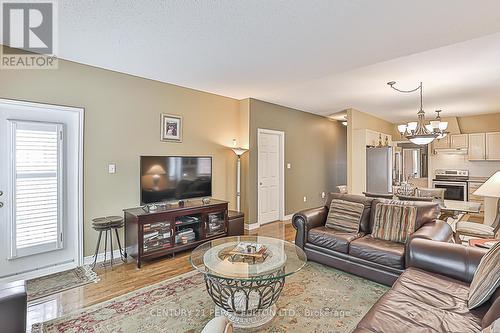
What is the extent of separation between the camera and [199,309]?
7.80ft

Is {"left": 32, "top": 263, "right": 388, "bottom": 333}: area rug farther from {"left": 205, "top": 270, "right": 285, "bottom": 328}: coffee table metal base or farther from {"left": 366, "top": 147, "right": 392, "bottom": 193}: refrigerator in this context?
{"left": 366, "top": 147, "right": 392, "bottom": 193}: refrigerator

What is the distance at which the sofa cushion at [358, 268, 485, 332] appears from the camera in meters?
1.47

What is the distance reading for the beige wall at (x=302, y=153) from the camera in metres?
5.33

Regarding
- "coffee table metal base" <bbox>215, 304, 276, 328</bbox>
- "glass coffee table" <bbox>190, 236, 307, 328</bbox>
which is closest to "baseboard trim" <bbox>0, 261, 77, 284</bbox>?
"glass coffee table" <bbox>190, 236, 307, 328</bbox>

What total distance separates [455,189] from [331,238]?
5.70m

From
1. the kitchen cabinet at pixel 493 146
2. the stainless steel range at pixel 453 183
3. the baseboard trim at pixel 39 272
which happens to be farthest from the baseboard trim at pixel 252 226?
the kitchen cabinet at pixel 493 146

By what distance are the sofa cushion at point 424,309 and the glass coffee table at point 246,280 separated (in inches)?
27.8

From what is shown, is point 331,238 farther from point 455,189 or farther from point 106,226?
point 455,189

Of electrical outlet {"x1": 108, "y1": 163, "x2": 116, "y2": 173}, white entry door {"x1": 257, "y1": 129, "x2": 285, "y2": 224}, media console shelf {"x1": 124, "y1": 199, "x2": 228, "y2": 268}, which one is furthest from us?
white entry door {"x1": 257, "y1": 129, "x2": 285, "y2": 224}

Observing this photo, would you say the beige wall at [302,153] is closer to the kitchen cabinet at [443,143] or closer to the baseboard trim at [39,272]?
the kitchen cabinet at [443,143]

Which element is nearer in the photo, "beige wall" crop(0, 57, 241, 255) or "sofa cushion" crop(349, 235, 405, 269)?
"sofa cushion" crop(349, 235, 405, 269)

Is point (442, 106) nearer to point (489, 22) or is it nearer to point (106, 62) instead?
point (489, 22)

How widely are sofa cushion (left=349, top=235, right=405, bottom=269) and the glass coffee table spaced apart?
34.8 inches

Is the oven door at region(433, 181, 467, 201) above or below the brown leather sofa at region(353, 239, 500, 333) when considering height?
above
